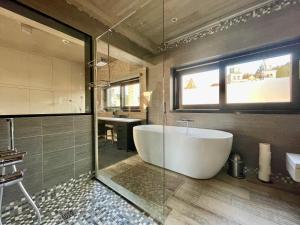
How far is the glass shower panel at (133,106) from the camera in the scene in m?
1.91

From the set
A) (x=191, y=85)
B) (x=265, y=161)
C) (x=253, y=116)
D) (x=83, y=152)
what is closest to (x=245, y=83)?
(x=253, y=116)

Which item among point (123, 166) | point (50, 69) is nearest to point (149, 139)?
point (123, 166)

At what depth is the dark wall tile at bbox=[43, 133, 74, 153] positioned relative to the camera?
169 centimetres

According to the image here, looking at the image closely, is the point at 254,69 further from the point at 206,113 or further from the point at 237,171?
the point at 237,171

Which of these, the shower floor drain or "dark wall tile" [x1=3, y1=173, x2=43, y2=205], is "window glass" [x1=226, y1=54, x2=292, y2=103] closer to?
the shower floor drain

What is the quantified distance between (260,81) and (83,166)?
10.4 feet

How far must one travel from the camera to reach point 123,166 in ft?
8.05

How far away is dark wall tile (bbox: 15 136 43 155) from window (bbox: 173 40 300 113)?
252 centimetres

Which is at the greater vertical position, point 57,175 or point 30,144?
point 30,144

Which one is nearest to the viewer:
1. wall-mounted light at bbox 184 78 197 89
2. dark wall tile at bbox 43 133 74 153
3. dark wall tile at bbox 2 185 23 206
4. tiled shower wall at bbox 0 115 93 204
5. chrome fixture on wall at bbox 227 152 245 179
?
dark wall tile at bbox 2 185 23 206

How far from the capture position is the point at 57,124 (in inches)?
70.1

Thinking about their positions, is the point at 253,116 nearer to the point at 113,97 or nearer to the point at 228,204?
the point at 228,204

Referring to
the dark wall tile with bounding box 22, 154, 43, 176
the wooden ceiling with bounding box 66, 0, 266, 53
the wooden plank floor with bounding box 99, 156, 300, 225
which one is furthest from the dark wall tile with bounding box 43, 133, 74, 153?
the wooden ceiling with bounding box 66, 0, 266, 53

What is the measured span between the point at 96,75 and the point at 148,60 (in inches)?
50.6
